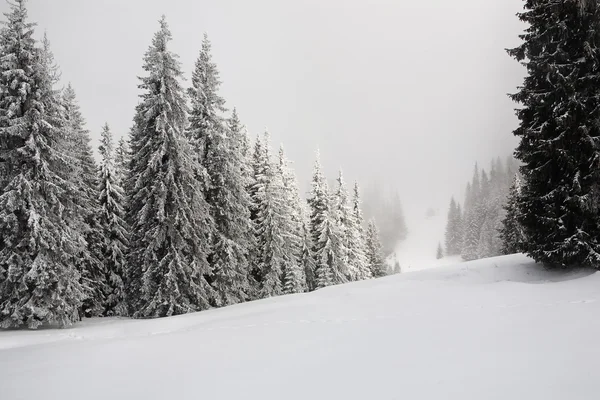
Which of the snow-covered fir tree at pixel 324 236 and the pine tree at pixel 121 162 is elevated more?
the pine tree at pixel 121 162

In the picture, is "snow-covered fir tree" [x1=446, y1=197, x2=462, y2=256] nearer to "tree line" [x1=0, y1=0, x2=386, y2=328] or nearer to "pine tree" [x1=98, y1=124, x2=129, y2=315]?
"tree line" [x1=0, y1=0, x2=386, y2=328]

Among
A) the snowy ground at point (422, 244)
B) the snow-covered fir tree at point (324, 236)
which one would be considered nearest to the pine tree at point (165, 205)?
the snow-covered fir tree at point (324, 236)

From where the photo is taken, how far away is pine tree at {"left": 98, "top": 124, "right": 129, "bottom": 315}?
24.6 meters

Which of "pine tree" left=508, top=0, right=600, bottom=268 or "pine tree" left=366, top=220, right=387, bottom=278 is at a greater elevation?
"pine tree" left=508, top=0, right=600, bottom=268

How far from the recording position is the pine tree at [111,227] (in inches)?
968

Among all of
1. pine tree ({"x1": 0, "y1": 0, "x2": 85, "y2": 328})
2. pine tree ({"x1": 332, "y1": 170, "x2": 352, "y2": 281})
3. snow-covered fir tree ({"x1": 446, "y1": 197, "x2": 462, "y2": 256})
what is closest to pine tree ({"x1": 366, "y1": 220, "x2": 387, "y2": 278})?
pine tree ({"x1": 332, "y1": 170, "x2": 352, "y2": 281})

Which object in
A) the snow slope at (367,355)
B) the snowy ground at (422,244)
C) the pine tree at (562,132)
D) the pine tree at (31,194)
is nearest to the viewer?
the snow slope at (367,355)

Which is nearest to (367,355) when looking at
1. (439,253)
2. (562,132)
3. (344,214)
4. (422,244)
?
(562,132)

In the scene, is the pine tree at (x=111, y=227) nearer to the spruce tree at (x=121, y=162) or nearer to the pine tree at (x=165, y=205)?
the spruce tree at (x=121, y=162)

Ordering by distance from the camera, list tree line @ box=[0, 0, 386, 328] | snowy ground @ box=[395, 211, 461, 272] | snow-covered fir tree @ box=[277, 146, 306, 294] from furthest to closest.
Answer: snowy ground @ box=[395, 211, 461, 272] → snow-covered fir tree @ box=[277, 146, 306, 294] → tree line @ box=[0, 0, 386, 328]

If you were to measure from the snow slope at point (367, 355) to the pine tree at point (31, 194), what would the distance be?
6.74 meters

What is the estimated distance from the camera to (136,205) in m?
21.2

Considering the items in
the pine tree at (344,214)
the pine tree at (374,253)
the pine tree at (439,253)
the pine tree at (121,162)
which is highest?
the pine tree at (121,162)

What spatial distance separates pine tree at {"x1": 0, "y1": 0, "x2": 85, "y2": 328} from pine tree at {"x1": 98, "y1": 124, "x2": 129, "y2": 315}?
7.01m
